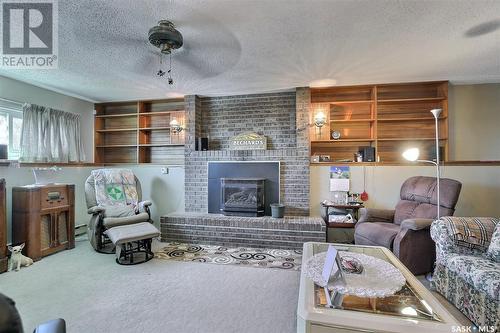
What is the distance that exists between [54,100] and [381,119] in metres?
5.37

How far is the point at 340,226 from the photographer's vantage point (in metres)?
3.51

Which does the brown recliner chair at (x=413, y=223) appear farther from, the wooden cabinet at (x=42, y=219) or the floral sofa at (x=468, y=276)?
the wooden cabinet at (x=42, y=219)

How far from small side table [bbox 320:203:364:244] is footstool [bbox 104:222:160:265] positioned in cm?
246

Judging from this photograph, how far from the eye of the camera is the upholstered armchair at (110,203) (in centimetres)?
336

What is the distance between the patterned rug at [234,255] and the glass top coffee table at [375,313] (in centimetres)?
149

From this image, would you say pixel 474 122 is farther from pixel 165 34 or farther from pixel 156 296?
pixel 156 296

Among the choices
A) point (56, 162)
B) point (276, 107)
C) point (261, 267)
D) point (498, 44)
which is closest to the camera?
point (498, 44)

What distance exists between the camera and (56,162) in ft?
12.7

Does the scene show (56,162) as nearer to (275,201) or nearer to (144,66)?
(144,66)

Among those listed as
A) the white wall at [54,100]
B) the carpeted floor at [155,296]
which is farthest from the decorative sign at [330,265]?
the white wall at [54,100]

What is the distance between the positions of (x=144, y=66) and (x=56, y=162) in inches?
93.7

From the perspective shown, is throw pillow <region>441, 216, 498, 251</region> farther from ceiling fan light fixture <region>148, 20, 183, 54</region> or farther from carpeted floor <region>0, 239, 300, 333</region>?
ceiling fan light fixture <region>148, 20, 183, 54</region>

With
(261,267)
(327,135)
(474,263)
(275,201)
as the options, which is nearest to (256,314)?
(261,267)

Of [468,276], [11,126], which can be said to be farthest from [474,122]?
[11,126]
